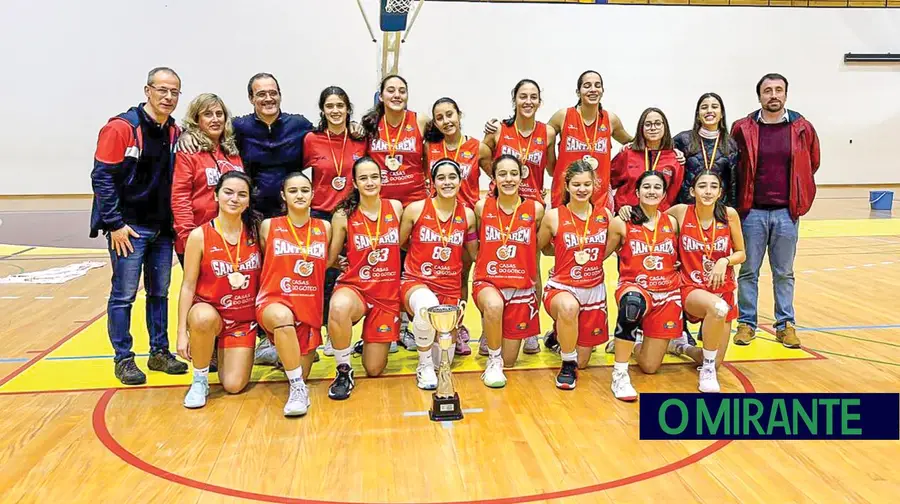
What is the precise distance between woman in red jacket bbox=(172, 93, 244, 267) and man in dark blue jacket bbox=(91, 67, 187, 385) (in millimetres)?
127

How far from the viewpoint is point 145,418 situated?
3.38m

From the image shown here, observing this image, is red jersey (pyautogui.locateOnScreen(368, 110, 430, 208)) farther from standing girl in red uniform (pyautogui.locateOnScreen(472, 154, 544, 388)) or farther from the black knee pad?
the black knee pad

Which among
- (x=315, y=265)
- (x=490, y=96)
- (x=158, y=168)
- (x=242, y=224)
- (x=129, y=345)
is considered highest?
(x=490, y=96)

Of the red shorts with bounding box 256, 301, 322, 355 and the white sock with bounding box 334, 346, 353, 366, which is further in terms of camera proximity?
the white sock with bounding box 334, 346, 353, 366

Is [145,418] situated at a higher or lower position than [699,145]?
lower

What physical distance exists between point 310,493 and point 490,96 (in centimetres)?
1302

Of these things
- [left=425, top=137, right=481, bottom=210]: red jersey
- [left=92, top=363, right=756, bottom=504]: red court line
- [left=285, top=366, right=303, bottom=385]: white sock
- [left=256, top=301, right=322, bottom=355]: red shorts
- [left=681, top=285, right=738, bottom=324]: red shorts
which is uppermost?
[left=425, top=137, right=481, bottom=210]: red jersey

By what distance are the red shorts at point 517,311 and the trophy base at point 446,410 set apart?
81cm

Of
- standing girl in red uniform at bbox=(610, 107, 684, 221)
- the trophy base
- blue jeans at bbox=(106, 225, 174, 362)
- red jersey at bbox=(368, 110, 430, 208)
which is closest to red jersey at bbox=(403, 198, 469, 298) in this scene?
red jersey at bbox=(368, 110, 430, 208)

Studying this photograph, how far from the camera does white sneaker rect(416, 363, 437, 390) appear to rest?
378 centimetres

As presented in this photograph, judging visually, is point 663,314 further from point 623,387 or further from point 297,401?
point 297,401

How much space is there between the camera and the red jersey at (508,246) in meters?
4.05

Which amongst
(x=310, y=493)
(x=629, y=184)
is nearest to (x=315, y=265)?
(x=310, y=493)

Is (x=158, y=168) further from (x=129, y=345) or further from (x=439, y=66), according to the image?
(x=439, y=66)
